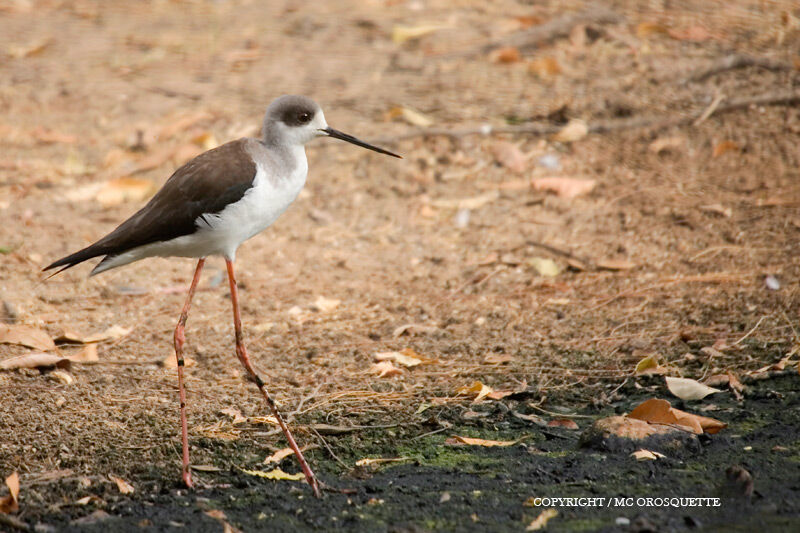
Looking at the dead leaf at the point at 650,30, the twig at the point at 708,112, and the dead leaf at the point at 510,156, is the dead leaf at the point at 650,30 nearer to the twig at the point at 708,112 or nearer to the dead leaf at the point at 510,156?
the twig at the point at 708,112

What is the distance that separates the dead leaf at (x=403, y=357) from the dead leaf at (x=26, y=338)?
153cm

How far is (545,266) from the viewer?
5.70 meters

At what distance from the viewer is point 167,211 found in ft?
13.3

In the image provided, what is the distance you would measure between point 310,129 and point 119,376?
142 cm

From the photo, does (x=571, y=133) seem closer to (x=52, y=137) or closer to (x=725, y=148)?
(x=725, y=148)

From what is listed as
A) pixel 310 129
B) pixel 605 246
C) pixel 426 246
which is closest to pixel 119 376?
pixel 310 129

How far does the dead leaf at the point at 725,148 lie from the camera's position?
21.9 feet

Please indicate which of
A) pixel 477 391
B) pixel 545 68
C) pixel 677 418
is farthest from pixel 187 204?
pixel 545 68

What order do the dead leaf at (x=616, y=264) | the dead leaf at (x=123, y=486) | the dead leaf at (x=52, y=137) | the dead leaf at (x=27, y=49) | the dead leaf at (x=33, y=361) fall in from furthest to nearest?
1. the dead leaf at (x=27, y=49)
2. the dead leaf at (x=52, y=137)
3. the dead leaf at (x=616, y=264)
4. the dead leaf at (x=33, y=361)
5. the dead leaf at (x=123, y=486)

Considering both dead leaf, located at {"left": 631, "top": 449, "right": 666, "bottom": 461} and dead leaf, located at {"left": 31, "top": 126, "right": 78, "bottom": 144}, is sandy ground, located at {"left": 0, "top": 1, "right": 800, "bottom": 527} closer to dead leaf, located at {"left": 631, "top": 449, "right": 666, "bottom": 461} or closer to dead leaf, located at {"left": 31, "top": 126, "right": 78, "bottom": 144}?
dead leaf, located at {"left": 31, "top": 126, "right": 78, "bottom": 144}

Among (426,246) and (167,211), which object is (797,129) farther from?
(167,211)

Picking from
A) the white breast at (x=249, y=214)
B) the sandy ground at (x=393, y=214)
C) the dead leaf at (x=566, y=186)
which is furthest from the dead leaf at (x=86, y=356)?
the dead leaf at (x=566, y=186)

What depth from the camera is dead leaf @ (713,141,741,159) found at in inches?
263

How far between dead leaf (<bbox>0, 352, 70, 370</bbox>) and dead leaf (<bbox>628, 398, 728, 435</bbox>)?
2.56m
